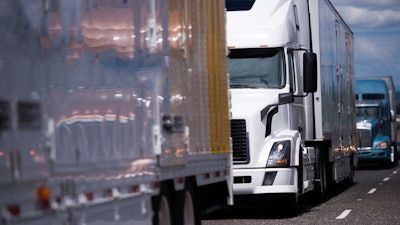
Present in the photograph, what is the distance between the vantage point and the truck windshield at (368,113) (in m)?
44.5

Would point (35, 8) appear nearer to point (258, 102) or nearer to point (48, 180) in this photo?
point (48, 180)

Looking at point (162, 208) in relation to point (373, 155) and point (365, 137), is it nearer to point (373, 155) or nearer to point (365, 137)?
point (365, 137)

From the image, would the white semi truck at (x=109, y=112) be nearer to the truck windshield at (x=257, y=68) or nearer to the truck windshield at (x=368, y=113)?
the truck windshield at (x=257, y=68)

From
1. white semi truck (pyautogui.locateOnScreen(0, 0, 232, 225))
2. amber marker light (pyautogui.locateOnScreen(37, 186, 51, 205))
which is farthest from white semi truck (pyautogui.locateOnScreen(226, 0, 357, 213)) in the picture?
amber marker light (pyautogui.locateOnScreen(37, 186, 51, 205))

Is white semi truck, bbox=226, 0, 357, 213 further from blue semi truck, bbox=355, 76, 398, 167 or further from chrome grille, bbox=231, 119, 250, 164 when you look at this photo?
blue semi truck, bbox=355, 76, 398, 167

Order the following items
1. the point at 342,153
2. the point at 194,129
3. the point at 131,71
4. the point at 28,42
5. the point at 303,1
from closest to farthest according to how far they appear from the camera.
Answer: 1. the point at 28,42
2. the point at 131,71
3. the point at 194,129
4. the point at 303,1
5. the point at 342,153

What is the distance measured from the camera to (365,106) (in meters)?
44.7

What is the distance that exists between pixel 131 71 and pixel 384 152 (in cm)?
3657

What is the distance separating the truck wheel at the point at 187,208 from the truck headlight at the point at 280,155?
6353 mm

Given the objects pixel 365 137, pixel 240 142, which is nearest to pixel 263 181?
pixel 240 142

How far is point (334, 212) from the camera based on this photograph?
739 inches

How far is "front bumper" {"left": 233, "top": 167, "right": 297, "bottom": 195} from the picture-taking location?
57.4 feet

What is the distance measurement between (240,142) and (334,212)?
2.26m

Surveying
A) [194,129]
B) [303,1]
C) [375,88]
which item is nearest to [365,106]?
[375,88]
